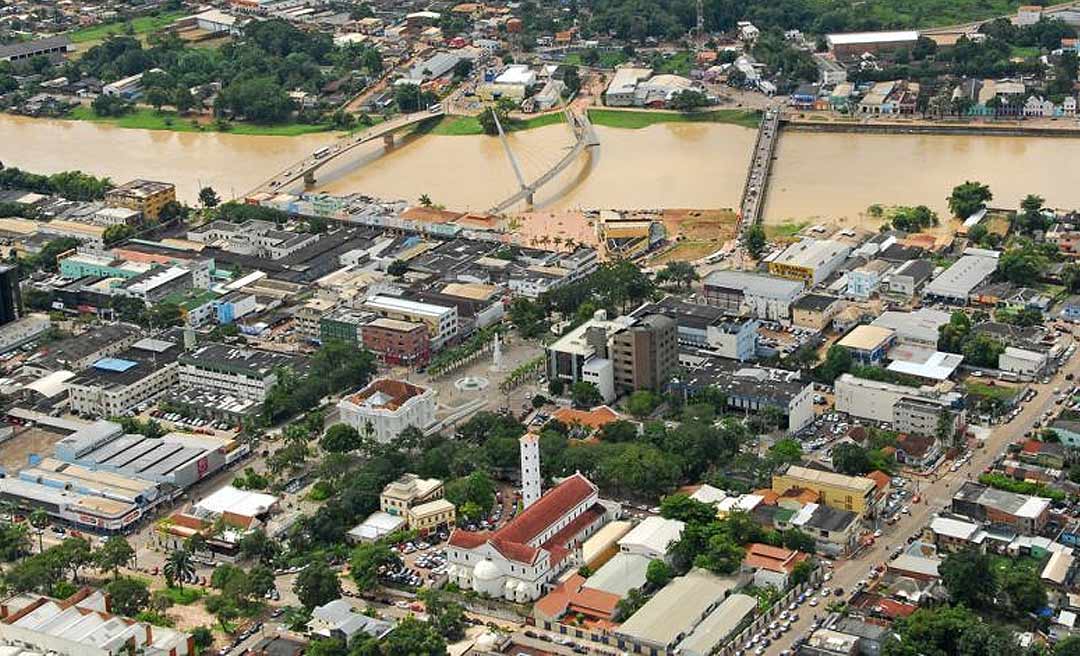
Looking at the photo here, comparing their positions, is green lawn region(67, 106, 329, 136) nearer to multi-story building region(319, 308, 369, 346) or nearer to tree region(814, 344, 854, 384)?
multi-story building region(319, 308, 369, 346)

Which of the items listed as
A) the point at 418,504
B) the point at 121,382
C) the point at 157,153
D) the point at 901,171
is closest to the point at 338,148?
the point at 157,153

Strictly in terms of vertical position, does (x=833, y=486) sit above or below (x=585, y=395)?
above

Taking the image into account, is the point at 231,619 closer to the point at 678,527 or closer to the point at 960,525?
the point at 678,527

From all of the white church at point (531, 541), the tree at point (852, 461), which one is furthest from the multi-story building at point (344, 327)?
the tree at point (852, 461)

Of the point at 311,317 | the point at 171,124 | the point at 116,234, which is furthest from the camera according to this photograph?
the point at 171,124

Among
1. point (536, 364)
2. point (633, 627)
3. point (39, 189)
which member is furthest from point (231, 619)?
point (39, 189)

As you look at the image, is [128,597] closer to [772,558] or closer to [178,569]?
[178,569]

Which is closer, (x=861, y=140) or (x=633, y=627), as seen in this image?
(x=633, y=627)

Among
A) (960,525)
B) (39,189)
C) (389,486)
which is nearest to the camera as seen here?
(960,525)
